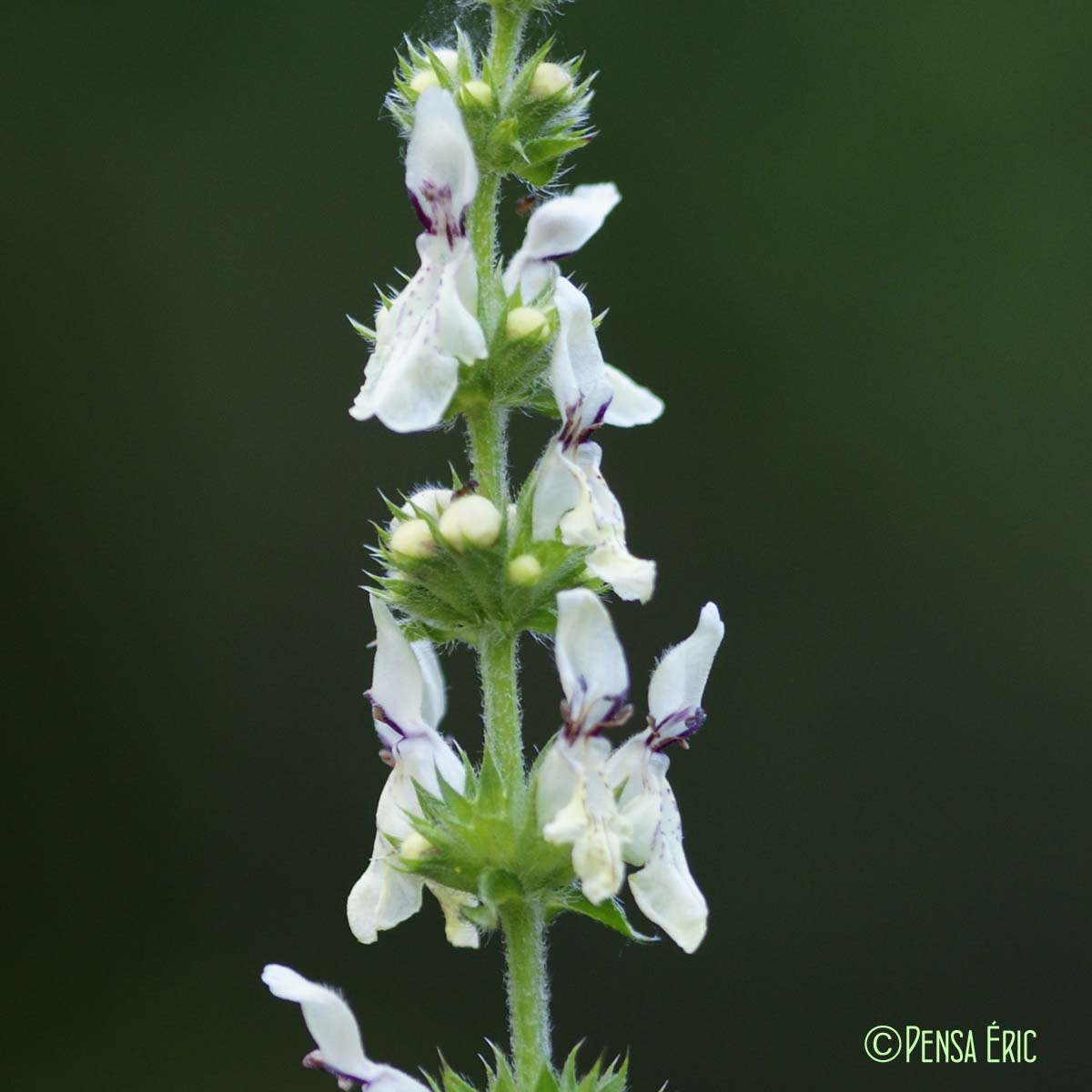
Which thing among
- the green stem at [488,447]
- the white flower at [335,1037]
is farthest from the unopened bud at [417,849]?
the green stem at [488,447]

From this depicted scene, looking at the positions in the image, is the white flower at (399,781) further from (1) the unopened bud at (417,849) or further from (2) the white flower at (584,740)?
(2) the white flower at (584,740)

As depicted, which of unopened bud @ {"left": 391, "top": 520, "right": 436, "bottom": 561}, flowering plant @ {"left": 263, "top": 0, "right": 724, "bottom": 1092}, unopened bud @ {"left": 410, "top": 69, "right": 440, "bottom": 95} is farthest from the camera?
unopened bud @ {"left": 410, "top": 69, "right": 440, "bottom": 95}

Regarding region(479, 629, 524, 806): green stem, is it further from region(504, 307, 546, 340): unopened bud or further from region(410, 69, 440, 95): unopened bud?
region(410, 69, 440, 95): unopened bud

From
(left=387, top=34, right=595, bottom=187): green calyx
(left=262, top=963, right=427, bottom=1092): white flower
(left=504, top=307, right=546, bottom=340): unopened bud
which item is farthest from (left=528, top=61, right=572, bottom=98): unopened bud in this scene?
(left=262, top=963, right=427, bottom=1092): white flower

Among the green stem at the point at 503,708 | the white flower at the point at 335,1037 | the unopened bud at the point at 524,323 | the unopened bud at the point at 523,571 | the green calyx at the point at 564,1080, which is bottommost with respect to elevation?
the green calyx at the point at 564,1080

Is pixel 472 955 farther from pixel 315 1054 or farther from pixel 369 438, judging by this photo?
pixel 315 1054

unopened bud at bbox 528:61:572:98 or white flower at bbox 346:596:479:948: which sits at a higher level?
unopened bud at bbox 528:61:572:98

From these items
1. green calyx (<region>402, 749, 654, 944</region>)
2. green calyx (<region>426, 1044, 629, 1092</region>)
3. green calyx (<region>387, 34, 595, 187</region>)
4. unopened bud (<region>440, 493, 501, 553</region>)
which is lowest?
green calyx (<region>426, 1044, 629, 1092</region>)

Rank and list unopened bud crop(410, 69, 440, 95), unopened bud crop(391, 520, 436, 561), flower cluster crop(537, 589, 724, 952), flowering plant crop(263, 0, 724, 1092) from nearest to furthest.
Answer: flower cluster crop(537, 589, 724, 952), flowering plant crop(263, 0, 724, 1092), unopened bud crop(391, 520, 436, 561), unopened bud crop(410, 69, 440, 95)

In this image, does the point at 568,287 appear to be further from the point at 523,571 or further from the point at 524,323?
the point at 523,571
